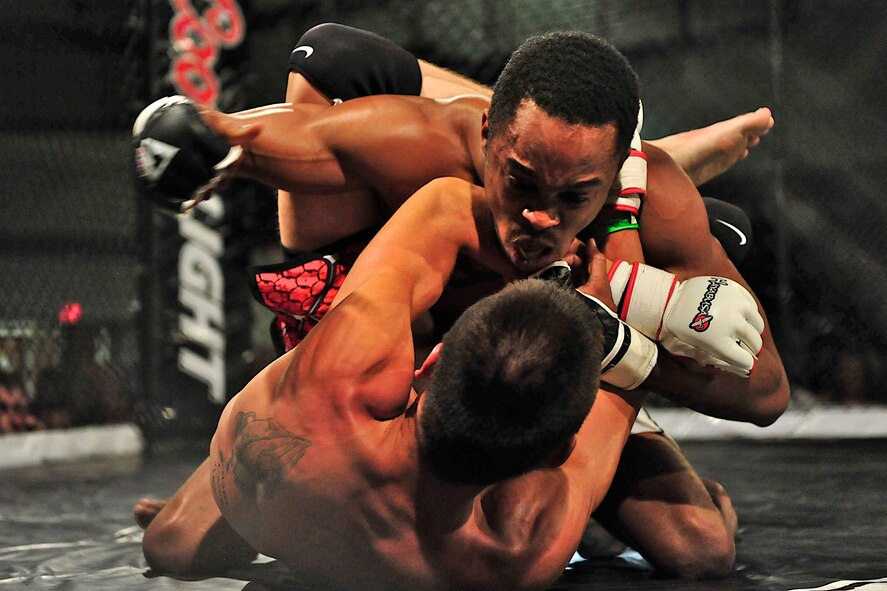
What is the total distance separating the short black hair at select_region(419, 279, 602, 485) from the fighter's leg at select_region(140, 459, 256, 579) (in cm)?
65

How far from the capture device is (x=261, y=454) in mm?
1155

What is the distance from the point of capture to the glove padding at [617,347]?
4.30ft

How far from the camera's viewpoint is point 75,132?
379 cm

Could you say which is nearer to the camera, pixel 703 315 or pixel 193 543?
pixel 703 315

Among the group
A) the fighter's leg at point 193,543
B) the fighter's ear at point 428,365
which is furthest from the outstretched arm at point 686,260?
the fighter's leg at point 193,543

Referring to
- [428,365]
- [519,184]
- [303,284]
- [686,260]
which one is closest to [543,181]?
[519,184]

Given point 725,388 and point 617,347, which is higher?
point 617,347

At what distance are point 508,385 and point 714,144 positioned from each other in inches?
45.3

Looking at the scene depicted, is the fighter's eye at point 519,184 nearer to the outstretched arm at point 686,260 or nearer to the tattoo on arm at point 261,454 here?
the outstretched arm at point 686,260

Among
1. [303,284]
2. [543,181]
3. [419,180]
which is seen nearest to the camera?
[543,181]

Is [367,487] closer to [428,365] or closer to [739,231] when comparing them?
[428,365]

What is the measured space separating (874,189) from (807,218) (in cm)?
28

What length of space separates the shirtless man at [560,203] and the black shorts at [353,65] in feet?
0.71

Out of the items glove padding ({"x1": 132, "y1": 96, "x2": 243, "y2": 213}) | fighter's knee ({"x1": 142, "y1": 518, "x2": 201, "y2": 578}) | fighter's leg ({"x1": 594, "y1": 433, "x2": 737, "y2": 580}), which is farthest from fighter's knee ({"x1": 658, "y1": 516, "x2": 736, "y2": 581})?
glove padding ({"x1": 132, "y1": 96, "x2": 243, "y2": 213})
